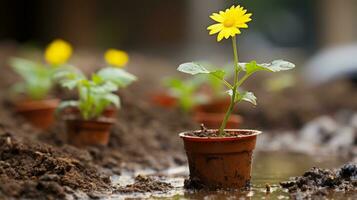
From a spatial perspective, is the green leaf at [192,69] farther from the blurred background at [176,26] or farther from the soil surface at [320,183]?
the blurred background at [176,26]

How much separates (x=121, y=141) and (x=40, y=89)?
4.74 feet

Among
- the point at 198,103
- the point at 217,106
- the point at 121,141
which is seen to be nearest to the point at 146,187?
the point at 121,141

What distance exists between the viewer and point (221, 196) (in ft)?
11.1

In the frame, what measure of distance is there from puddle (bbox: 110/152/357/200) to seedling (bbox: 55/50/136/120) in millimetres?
472

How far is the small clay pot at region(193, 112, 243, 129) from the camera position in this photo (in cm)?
560

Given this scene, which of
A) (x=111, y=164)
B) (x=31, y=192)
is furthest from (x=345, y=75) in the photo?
(x=31, y=192)

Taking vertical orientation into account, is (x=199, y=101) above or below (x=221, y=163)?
above

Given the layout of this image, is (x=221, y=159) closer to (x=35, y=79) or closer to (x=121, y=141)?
(x=121, y=141)

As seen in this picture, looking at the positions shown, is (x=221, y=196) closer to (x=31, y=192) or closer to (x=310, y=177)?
Result: (x=310, y=177)

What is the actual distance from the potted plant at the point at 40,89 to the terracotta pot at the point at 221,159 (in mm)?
2357

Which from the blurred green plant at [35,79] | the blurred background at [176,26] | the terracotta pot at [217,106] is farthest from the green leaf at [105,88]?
the blurred background at [176,26]

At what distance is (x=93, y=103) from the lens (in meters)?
4.55

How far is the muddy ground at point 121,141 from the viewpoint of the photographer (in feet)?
11.2

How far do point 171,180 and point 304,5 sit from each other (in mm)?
11190
